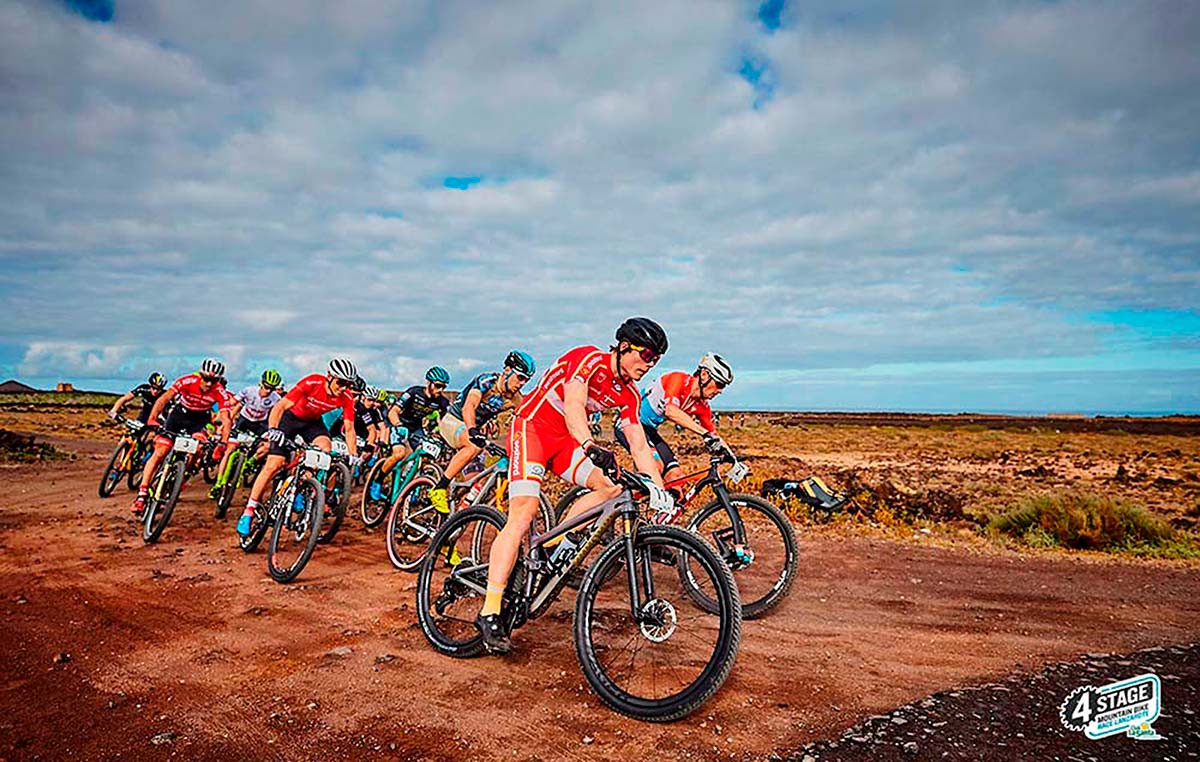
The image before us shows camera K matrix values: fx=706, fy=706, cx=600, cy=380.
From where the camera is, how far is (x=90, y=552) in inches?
350

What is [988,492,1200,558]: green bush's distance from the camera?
10.5m

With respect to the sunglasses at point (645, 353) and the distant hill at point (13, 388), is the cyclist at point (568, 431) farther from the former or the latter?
the distant hill at point (13, 388)

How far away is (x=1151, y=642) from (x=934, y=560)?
339 centimetres

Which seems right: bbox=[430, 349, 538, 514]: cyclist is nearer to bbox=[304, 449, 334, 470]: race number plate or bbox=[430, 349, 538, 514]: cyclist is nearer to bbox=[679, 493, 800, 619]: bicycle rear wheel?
bbox=[304, 449, 334, 470]: race number plate

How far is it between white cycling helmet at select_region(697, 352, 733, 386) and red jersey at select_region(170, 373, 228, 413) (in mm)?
8326

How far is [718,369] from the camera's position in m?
7.70

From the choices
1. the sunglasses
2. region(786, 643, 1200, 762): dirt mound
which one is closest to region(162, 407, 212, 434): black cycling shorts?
the sunglasses

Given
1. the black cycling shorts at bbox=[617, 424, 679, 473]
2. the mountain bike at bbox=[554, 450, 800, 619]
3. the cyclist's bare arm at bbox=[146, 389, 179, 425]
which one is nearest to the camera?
the mountain bike at bbox=[554, 450, 800, 619]

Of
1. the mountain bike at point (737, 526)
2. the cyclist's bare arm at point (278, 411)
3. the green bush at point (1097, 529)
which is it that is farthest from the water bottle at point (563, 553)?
the green bush at point (1097, 529)

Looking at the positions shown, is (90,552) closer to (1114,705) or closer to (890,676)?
(890,676)

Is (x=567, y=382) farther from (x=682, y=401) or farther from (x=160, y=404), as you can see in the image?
(x=160, y=404)

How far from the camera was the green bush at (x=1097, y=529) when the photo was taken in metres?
10.5

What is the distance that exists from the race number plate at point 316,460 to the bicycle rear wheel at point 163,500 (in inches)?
98.5

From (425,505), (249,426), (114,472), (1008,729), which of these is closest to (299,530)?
→ (425,505)
